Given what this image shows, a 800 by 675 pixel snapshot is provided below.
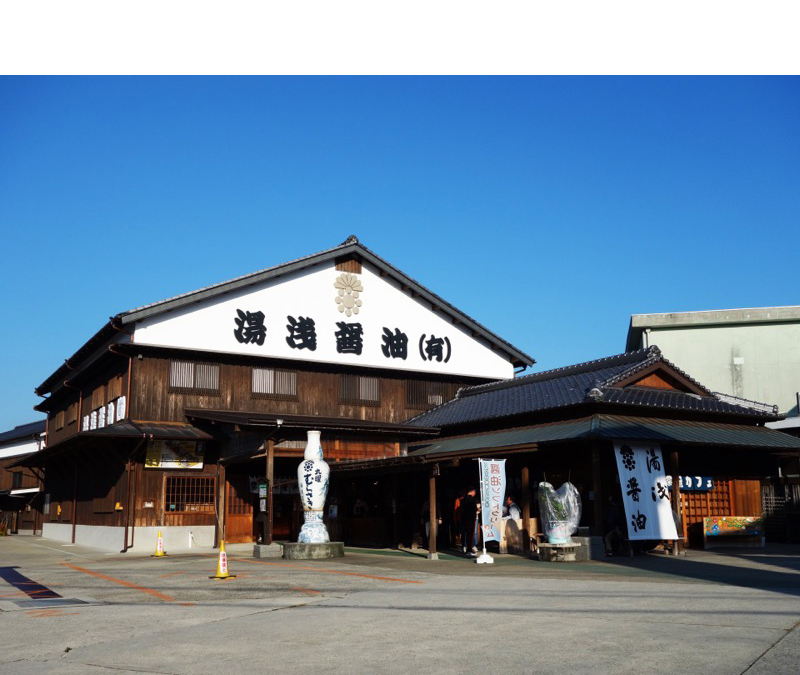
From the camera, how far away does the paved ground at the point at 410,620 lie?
7.37m

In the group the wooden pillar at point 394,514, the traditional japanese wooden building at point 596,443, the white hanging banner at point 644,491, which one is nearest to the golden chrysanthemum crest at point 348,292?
the traditional japanese wooden building at point 596,443

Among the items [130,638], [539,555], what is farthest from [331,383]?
[130,638]

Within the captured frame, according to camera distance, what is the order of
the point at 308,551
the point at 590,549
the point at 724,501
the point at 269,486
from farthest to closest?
the point at 724,501, the point at 269,486, the point at 308,551, the point at 590,549

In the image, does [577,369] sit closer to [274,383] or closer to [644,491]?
[644,491]

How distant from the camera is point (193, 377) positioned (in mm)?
26172

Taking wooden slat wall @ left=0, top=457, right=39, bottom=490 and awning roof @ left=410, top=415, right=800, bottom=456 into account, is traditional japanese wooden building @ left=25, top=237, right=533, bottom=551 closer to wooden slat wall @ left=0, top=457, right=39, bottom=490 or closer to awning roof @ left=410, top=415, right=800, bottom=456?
awning roof @ left=410, top=415, right=800, bottom=456

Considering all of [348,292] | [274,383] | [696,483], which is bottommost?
[696,483]

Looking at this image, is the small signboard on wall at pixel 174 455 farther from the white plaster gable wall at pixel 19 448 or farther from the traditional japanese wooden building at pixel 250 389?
the white plaster gable wall at pixel 19 448

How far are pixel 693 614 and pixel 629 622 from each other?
3.27ft

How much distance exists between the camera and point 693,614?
955 centimetres

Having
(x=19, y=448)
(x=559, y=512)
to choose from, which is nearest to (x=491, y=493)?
(x=559, y=512)

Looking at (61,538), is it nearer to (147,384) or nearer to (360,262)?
(147,384)

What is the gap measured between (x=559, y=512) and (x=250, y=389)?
12670 mm

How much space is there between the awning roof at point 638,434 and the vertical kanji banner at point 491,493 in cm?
111
